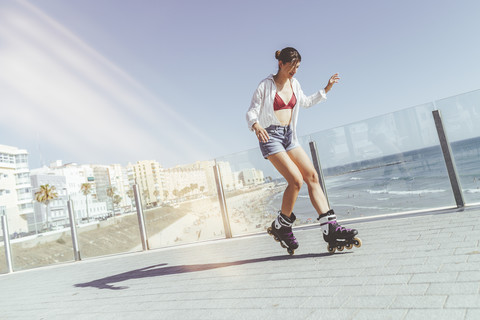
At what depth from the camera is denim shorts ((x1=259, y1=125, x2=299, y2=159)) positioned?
3096 mm

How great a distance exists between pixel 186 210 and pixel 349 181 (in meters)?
2.93

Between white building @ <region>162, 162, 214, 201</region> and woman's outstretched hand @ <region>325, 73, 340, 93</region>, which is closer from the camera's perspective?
woman's outstretched hand @ <region>325, 73, 340, 93</region>

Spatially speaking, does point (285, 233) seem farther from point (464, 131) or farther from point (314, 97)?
point (464, 131)

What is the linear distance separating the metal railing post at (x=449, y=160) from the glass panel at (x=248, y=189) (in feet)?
7.31

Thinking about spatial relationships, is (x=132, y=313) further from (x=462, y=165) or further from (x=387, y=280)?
(x=462, y=165)

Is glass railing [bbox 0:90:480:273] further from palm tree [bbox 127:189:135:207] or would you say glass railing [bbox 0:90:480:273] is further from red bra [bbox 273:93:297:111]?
red bra [bbox 273:93:297:111]

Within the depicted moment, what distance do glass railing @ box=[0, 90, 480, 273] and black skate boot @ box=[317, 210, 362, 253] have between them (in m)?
1.35

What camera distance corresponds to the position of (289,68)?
10.5 ft

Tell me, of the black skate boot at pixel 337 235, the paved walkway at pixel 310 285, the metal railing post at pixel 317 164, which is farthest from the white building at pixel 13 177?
the black skate boot at pixel 337 235

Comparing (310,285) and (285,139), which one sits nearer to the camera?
(310,285)

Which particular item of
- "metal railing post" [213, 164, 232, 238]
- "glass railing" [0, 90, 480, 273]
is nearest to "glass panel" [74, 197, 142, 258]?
"glass railing" [0, 90, 480, 273]

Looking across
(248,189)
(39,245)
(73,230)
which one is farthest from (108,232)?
(248,189)

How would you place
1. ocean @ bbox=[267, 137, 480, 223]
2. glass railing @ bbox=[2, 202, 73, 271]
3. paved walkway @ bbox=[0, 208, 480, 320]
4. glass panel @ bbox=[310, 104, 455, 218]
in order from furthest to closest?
glass railing @ bbox=[2, 202, 73, 271] → glass panel @ bbox=[310, 104, 455, 218] → ocean @ bbox=[267, 137, 480, 223] → paved walkway @ bbox=[0, 208, 480, 320]

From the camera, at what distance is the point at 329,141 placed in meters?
5.26
